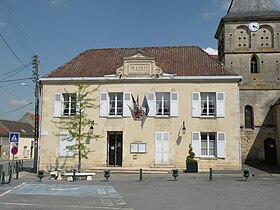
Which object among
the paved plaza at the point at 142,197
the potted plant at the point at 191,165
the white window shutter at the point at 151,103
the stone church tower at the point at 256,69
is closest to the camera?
the paved plaza at the point at 142,197

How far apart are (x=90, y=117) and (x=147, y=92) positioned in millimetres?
4216

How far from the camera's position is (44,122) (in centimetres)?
2297

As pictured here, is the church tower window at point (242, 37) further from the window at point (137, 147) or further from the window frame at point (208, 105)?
the window at point (137, 147)

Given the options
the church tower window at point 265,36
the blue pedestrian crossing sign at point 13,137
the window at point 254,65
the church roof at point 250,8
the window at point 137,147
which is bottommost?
the window at point 137,147

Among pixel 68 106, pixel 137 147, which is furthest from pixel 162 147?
pixel 68 106

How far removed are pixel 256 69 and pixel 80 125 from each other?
16937 mm

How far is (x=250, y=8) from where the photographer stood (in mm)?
30734

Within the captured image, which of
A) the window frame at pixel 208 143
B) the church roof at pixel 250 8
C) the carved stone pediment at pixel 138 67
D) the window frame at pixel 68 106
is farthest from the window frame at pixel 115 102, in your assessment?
the church roof at pixel 250 8

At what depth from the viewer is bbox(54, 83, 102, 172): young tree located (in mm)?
21156

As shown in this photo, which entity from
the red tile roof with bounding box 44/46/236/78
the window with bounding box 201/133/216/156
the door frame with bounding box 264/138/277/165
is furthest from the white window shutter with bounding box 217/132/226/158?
the door frame with bounding box 264/138/277/165

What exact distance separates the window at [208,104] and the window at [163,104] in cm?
228

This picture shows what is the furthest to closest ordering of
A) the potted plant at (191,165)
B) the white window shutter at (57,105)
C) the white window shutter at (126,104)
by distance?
the white window shutter at (57,105) < the white window shutter at (126,104) < the potted plant at (191,165)

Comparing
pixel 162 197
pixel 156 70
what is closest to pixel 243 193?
pixel 162 197

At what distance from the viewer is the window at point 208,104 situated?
72.7 ft
